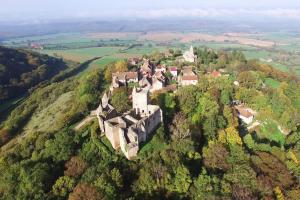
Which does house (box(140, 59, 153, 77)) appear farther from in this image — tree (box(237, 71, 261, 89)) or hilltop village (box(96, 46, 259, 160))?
tree (box(237, 71, 261, 89))

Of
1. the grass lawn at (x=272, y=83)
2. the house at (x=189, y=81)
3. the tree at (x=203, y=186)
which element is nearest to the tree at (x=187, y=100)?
the house at (x=189, y=81)

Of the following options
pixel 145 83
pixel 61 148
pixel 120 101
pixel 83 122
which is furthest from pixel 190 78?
pixel 61 148

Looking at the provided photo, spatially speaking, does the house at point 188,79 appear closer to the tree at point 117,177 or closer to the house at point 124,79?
the house at point 124,79

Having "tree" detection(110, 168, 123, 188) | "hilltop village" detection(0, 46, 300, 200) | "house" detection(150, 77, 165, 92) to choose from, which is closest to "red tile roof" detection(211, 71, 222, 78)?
"hilltop village" detection(0, 46, 300, 200)

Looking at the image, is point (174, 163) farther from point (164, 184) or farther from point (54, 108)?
point (54, 108)

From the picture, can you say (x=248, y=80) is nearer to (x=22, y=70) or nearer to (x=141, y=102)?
(x=141, y=102)

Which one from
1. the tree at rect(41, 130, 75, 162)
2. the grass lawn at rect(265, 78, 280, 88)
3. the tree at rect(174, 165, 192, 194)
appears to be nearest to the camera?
the tree at rect(174, 165, 192, 194)
